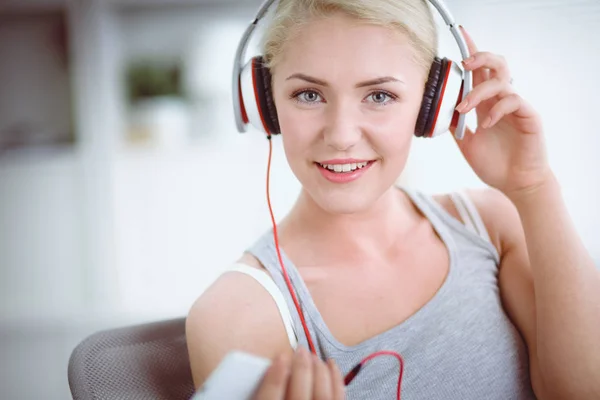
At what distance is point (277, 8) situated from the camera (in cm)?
102

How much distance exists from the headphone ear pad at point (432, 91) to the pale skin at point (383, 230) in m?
0.02

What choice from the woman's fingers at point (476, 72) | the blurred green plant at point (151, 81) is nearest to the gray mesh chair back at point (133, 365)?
the woman's fingers at point (476, 72)

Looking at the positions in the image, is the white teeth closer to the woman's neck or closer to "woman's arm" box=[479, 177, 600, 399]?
the woman's neck

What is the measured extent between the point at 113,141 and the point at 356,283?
2493mm

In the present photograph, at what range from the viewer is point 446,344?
99 cm

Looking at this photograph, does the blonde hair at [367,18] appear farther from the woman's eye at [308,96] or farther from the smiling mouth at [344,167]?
the smiling mouth at [344,167]

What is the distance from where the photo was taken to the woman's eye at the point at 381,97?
37.3 inches

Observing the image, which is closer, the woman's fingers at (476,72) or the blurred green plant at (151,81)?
the woman's fingers at (476,72)

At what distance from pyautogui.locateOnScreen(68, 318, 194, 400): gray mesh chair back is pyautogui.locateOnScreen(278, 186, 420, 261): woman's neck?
0.28m

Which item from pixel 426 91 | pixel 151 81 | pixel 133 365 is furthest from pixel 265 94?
pixel 151 81

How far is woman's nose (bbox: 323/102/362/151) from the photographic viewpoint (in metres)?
0.91

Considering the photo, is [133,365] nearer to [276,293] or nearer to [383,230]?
[276,293]

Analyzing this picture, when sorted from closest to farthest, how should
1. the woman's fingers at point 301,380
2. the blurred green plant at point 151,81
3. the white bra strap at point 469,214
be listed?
the woman's fingers at point 301,380
the white bra strap at point 469,214
the blurred green plant at point 151,81

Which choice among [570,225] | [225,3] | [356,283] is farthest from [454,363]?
[225,3]
